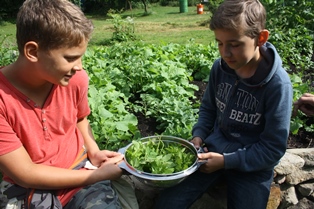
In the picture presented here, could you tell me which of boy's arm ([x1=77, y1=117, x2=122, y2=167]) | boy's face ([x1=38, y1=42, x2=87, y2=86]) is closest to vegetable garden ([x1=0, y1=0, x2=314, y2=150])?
boy's arm ([x1=77, y1=117, x2=122, y2=167])

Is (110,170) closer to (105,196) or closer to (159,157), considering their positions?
(105,196)

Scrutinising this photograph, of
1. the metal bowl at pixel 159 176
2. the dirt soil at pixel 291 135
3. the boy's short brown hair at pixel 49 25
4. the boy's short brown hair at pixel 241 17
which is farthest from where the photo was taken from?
the dirt soil at pixel 291 135

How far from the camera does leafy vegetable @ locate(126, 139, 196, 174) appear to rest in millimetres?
1944

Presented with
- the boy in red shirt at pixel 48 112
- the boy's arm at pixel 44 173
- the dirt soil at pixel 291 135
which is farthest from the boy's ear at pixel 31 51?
the dirt soil at pixel 291 135

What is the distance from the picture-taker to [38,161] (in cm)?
Result: 184

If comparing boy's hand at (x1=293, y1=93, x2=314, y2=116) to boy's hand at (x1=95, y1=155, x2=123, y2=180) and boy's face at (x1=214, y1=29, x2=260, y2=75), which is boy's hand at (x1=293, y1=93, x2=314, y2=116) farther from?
boy's hand at (x1=95, y1=155, x2=123, y2=180)

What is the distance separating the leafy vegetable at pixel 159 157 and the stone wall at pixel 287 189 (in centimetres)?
29

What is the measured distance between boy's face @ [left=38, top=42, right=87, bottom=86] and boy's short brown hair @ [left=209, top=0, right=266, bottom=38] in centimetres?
74

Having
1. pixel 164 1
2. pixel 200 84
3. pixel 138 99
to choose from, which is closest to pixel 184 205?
pixel 138 99

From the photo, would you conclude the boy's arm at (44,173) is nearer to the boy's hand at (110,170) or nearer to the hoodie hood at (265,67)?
the boy's hand at (110,170)

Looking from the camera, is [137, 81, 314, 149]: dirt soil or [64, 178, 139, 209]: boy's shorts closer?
[64, 178, 139, 209]: boy's shorts

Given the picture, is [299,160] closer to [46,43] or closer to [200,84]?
[200,84]

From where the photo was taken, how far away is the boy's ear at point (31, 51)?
1667mm

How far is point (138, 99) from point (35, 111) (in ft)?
5.54
